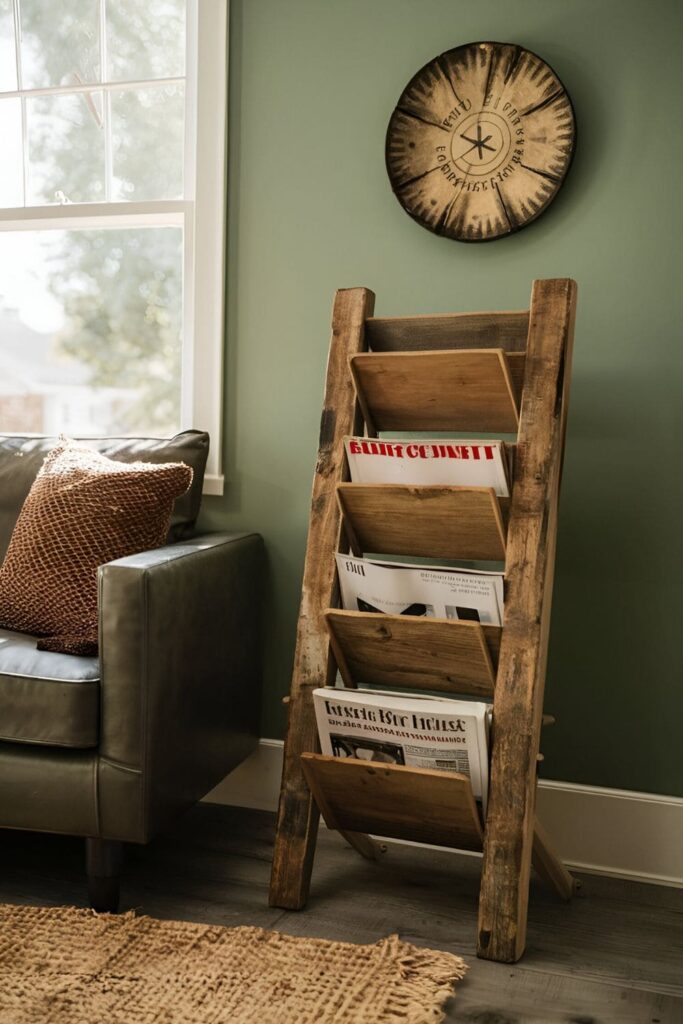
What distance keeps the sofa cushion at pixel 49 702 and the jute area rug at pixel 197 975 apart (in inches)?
13.5

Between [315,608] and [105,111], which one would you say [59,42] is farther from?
[315,608]

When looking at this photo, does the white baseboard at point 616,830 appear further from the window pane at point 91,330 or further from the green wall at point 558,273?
the window pane at point 91,330

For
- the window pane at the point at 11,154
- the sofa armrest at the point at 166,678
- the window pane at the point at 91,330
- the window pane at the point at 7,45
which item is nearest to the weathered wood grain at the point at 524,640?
the sofa armrest at the point at 166,678

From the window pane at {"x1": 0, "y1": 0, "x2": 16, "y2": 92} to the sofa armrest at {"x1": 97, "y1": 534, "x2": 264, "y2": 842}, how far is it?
1586 mm

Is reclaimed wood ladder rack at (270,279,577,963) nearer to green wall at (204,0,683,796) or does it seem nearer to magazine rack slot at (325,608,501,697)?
magazine rack slot at (325,608,501,697)

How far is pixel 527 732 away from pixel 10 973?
3.23 ft

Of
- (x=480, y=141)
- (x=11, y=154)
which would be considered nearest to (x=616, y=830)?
(x=480, y=141)

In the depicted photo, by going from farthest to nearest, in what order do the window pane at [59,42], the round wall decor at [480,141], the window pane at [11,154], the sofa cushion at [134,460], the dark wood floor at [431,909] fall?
the window pane at [11,154] < the window pane at [59,42] < the sofa cushion at [134,460] < the round wall decor at [480,141] < the dark wood floor at [431,909]

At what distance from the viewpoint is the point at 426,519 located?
1.86 meters

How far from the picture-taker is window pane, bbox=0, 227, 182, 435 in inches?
106

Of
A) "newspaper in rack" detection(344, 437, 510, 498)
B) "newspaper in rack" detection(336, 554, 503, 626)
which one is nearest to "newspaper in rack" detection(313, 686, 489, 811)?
"newspaper in rack" detection(336, 554, 503, 626)

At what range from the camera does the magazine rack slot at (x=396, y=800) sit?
176 centimetres

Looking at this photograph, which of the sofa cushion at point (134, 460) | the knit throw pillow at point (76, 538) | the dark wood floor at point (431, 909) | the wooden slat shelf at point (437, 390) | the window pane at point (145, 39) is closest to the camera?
the dark wood floor at point (431, 909)

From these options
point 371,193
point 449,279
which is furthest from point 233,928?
point 371,193
